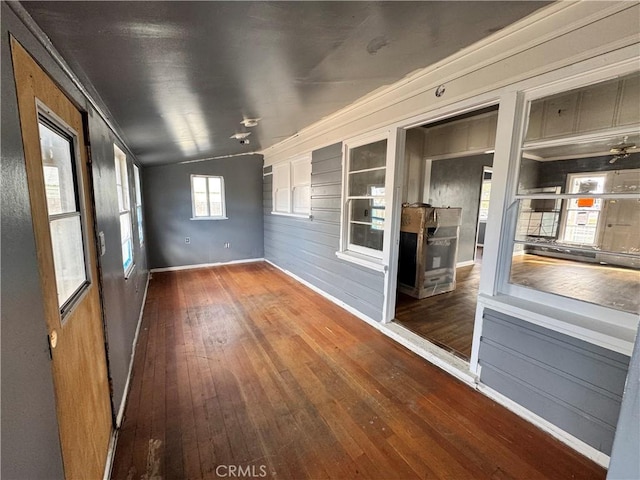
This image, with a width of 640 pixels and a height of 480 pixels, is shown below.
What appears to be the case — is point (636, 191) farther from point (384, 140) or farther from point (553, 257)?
point (384, 140)

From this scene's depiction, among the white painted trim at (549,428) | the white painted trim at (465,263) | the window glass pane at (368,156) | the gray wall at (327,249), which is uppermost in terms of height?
the window glass pane at (368,156)

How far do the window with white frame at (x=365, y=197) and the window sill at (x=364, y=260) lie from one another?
55mm

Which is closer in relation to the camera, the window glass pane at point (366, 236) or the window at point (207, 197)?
the window glass pane at point (366, 236)

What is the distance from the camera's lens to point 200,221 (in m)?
5.80

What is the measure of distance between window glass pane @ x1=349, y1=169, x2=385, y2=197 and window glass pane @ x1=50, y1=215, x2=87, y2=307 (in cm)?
256

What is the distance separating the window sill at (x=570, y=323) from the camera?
1.40 metres

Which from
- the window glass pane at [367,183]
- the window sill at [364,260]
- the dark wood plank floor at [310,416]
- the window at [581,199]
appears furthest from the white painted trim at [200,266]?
the window at [581,199]

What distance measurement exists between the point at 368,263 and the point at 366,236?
0.39 metres

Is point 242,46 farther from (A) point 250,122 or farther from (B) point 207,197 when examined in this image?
(B) point 207,197

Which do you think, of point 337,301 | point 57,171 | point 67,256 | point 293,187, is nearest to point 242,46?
point 57,171

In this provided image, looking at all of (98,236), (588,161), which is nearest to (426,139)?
(588,161)

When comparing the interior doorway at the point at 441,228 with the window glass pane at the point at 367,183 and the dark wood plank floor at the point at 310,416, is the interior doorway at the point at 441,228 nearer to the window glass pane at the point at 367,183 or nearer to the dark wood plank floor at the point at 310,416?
the dark wood plank floor at the point at 310,416

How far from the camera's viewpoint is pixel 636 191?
4.65ft

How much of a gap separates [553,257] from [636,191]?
0.54 metres
